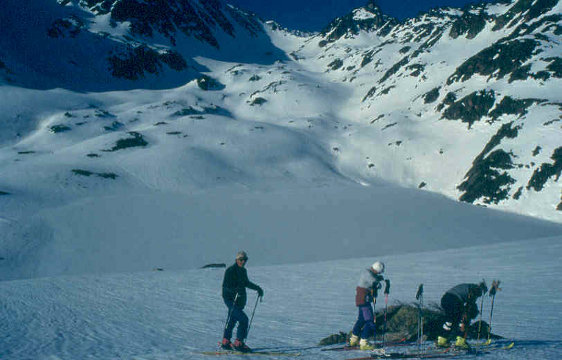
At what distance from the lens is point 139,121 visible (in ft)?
250

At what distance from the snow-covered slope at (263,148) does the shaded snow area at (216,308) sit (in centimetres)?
837

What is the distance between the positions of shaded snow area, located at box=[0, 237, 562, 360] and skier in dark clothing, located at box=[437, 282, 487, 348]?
63cm

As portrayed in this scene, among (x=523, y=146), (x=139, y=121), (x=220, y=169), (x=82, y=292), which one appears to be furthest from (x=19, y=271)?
(x=139, y=121)

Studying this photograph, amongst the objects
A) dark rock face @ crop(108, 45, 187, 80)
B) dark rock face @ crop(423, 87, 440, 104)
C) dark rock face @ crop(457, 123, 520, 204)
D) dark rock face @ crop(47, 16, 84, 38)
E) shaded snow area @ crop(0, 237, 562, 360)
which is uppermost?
dark rock face @ crop(47, 16, 84, 38)

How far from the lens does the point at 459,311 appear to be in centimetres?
730

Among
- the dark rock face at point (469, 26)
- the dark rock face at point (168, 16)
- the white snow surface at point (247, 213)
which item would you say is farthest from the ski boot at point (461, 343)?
the dark rock face at point (168, 16)

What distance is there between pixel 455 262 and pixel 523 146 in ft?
110

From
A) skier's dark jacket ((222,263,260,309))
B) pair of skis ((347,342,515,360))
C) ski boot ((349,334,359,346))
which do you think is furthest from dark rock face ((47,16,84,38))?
pair of skis ((347,342,515,360))

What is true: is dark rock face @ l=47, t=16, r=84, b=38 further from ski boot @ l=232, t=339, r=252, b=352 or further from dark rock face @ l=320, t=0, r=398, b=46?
ski boot @ l=232, t=339, r=252, b=352

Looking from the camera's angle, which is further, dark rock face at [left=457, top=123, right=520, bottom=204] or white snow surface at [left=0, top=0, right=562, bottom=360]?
dark rock face at [left=457, top=123, right=520, bottom=204]

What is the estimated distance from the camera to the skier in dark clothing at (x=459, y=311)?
715cm

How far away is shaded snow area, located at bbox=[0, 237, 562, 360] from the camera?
7945 millimetres

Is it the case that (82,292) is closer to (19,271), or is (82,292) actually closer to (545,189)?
(19,271)

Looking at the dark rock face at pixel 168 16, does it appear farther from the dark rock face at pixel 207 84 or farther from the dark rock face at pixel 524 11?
the dark rock face at pixel 524 11
